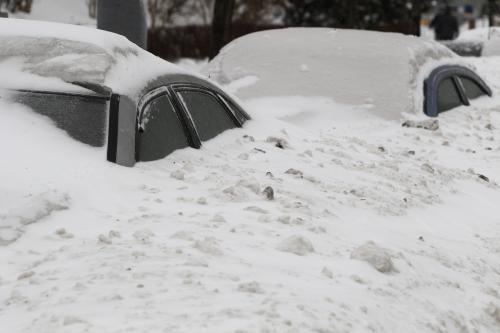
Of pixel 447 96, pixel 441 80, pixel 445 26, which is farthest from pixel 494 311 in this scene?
pixel 445 26

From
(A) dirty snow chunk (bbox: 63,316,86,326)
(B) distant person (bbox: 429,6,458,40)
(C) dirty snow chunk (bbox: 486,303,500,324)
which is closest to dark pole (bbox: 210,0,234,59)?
(C) dirty snow chunk (bbox: 486,303,500,324)

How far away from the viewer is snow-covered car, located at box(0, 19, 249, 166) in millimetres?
4953

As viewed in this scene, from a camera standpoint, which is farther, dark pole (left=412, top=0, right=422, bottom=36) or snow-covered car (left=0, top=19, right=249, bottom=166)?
dark pole (left=412, top=0, right=422, bottom=36)

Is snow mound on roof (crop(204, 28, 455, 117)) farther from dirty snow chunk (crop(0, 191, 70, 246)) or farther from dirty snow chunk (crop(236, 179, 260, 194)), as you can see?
dirty snow chunk (crop(0, 191, 70, 246))

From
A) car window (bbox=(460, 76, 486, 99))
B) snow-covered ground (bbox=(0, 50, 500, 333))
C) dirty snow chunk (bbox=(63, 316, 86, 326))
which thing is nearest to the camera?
dirty snow chunk (bbox=(63, 316, 86, 326))

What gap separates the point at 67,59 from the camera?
5.20m

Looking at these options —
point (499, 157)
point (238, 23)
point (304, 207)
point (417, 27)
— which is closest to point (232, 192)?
point (304, 207)

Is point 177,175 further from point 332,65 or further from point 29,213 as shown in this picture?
point 332,65

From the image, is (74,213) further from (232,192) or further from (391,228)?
(391,228)

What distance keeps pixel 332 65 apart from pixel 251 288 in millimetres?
6971

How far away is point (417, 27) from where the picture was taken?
22.7 meters

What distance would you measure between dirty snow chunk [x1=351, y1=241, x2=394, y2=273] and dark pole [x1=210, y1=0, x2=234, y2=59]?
35.1 ft

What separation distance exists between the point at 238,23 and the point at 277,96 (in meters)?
18.9

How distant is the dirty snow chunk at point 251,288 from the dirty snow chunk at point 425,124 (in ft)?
20.8
